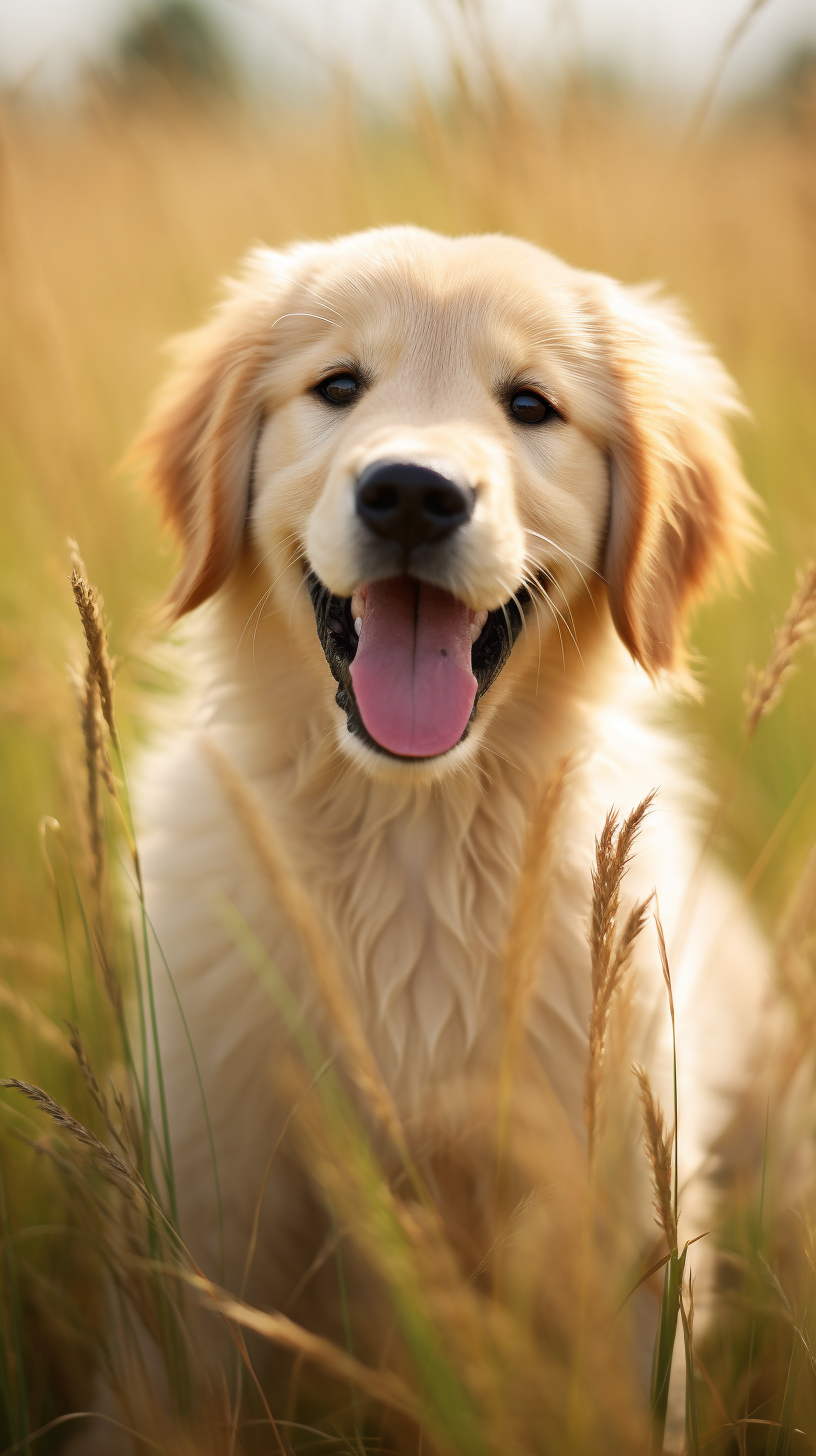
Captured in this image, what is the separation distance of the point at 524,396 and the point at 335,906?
39.8 inches

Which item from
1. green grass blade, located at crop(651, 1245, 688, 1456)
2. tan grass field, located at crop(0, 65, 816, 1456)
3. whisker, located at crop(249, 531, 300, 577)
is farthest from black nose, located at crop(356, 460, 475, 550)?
green grass blade, located at crop(651, 1245, 688, 1456)

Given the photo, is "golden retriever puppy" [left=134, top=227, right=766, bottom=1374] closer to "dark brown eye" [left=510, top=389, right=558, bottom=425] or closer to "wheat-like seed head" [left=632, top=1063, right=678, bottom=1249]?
"dark brown eye" [left=510, top=389, right=558, bottom=425]

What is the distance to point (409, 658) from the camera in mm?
1757

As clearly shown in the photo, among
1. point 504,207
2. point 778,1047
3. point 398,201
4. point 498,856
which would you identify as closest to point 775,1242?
point 778,1047

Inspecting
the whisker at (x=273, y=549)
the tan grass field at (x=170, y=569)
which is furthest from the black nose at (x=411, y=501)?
the tan grass field at (x=170, y=569)

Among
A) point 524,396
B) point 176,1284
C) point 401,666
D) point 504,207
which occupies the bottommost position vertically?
point 176,1284

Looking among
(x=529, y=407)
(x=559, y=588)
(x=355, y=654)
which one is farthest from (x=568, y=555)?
(x=355, y=654)

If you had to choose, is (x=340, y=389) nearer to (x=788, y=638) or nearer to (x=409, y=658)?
(x=409, y=658)

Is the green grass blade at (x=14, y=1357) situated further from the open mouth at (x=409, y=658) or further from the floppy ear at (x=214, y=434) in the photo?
the floppy ear at (x=214, y=434)

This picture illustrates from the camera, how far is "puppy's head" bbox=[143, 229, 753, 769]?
164cm

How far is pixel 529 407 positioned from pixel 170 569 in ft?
6.45

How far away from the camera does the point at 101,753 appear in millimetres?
1249

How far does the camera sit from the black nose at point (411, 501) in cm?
152

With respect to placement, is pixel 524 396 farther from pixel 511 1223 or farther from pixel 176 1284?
pixel 176 1284
